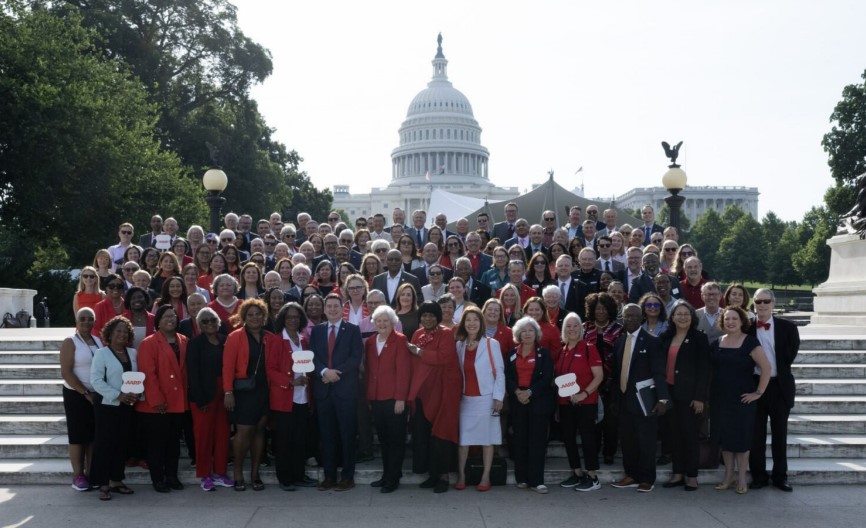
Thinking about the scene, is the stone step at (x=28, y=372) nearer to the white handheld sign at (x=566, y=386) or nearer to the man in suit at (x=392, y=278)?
the man in suit at (x=392, y=278)

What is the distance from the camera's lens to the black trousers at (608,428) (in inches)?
334

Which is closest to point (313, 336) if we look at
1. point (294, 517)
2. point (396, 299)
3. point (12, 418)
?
point (396, 299)

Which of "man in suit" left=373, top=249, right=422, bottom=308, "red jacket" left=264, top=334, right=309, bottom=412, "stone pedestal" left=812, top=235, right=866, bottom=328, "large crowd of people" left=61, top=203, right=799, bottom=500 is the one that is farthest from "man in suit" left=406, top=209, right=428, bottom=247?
"stone pedestal" left=812, top=235, right=866, bottom=328

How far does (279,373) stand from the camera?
8.00 m

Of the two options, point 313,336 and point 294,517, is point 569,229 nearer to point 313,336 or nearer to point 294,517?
point 313,336

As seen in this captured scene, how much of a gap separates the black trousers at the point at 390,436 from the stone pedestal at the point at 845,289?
1104 centimetres

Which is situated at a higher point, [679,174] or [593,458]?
[679,174]

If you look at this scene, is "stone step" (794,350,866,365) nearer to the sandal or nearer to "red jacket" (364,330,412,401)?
"red jacket" (364,330,412,401)

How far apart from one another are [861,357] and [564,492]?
5.53 meters

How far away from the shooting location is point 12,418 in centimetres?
951

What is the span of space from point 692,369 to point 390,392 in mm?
3007

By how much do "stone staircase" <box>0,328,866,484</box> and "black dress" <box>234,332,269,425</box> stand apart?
846 mm

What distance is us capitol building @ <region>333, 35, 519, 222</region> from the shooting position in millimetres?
125656

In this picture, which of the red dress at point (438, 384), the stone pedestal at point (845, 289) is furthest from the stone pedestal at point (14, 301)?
the stone pedestal at point (845, 289)
